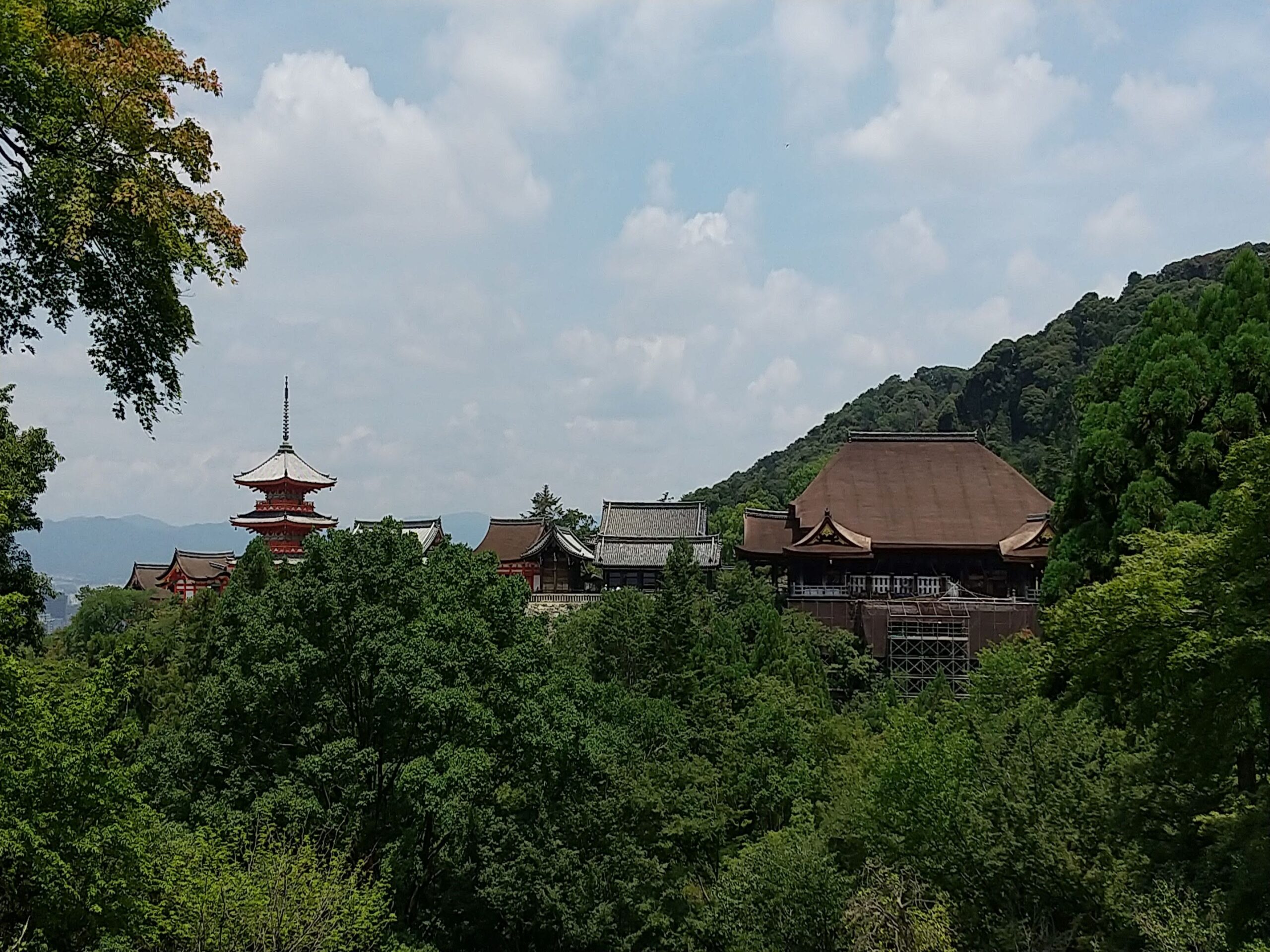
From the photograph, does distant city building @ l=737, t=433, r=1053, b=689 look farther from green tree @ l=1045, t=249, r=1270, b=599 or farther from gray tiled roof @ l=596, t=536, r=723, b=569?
green tree @ l=1045, t=249, r=1270, b=599

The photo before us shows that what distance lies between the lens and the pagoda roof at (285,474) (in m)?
39.6

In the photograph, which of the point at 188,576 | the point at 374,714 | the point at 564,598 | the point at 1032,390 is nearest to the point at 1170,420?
the point at 374,714

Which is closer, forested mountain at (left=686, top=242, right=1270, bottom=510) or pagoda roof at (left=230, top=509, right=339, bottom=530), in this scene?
pagoda roof at (left=230, top=509, right=339, bottom=530)

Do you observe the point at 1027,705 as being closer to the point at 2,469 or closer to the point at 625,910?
the point at 625,910

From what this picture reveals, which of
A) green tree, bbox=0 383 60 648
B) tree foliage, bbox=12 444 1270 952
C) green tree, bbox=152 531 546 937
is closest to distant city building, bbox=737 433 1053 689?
tree foliage, bbox=12 444 1270 952

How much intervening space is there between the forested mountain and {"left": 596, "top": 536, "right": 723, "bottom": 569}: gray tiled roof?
20250 mm

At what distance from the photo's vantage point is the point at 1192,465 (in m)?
14.2

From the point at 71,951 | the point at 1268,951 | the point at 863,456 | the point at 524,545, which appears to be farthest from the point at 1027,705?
the point at 524,545

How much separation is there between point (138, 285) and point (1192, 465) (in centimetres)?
1295

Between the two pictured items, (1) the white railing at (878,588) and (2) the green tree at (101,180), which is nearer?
(2) the green tree at (101,180)

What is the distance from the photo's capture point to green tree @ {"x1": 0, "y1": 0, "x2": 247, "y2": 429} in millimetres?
5883

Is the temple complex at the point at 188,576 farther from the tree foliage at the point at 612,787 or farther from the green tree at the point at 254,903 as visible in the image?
the green tree at the point at 254,903

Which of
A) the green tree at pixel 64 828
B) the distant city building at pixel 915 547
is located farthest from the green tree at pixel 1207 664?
the distant city building at pixel 915 547

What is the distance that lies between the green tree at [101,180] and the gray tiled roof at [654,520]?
29831 millimetres
